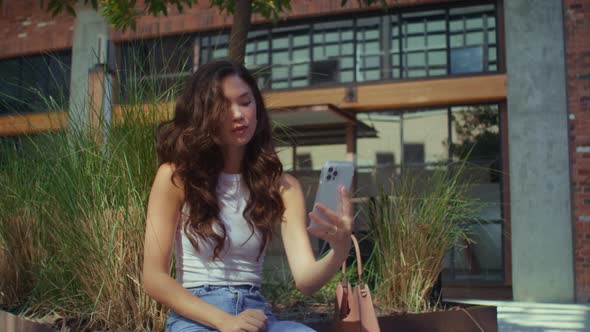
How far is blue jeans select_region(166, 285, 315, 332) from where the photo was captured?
5.59 ft

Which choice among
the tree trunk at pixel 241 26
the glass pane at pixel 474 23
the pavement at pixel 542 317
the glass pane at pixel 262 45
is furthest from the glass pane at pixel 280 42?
the tree trunk at pixel 241 26

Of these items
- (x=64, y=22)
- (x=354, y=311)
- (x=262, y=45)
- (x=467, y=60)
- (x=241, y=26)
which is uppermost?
(x=64, y=22)

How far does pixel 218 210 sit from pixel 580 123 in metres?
7.42

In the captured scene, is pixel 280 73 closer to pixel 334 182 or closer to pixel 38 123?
pixel 38 123

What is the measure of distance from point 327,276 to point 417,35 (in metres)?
7.87

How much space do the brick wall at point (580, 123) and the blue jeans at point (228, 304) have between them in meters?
7.25

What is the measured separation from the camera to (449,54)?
29.2ft

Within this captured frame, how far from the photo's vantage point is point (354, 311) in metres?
1.88

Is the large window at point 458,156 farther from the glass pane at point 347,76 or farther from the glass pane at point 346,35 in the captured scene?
the glass pane at point 346,35

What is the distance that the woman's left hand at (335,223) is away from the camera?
150 centimetres

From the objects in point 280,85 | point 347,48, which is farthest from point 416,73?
point 280,85

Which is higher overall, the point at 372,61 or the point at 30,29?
the point at 30,29

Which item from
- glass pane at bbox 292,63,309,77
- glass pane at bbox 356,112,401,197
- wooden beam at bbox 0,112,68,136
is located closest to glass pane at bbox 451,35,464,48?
glass pane at bbox 356,112,401,197

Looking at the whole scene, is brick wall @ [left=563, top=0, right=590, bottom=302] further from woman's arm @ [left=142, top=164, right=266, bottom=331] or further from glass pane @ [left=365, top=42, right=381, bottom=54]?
woman's arm @ [left=142, top=164, right=266, bottom=331]
